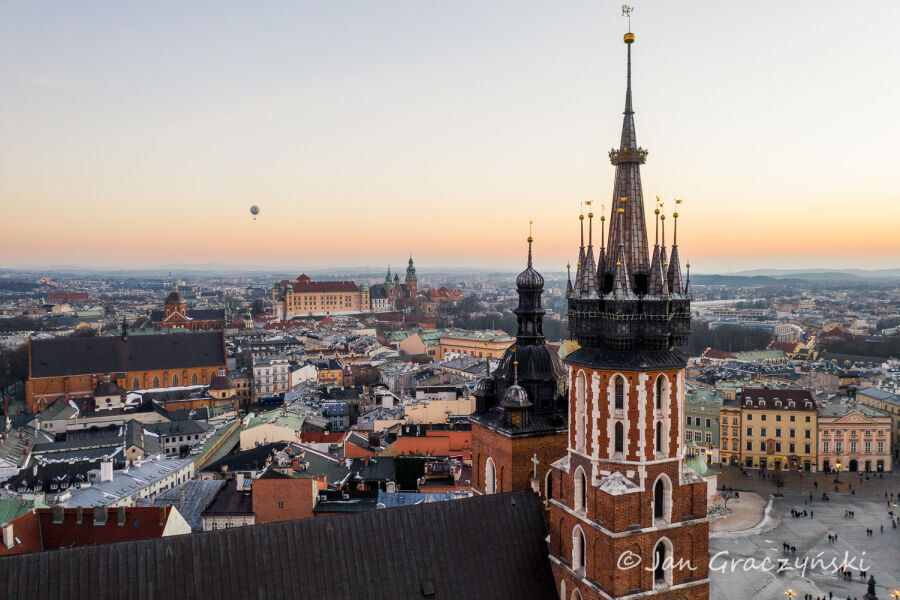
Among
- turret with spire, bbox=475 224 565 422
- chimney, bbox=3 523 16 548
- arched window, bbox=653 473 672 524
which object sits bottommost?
chimney, bbox=3 523 16 548

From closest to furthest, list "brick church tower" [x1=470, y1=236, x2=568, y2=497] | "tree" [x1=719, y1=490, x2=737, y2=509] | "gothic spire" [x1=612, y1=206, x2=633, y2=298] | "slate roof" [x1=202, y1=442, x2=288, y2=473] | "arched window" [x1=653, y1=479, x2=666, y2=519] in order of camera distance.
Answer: "gothic spire" [x1=612, y1=206, x2=633, y2=298], "arched window" [x1=653, y1=479, x2=666, y2=519], "brick church tower" [x1=470, y1=236, x2=568, y2=497], "slate roof" [x1=202, y1=442, x2=288, y2=473], "tree" [x1=719, y1=490, x2=737, y2=509]

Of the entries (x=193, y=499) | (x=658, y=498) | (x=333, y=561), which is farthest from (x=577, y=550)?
(x=193, y=499)

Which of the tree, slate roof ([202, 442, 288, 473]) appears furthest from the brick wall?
the tree

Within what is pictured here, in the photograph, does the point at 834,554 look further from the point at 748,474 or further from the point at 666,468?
the point at 666,468

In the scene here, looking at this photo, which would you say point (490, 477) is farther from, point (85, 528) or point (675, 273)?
point (85, 528)

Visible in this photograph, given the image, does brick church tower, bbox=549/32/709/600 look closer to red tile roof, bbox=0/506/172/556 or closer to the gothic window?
the gothic window

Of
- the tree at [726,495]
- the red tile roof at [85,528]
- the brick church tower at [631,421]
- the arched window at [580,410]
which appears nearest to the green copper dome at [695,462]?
the tree at [726,495]
